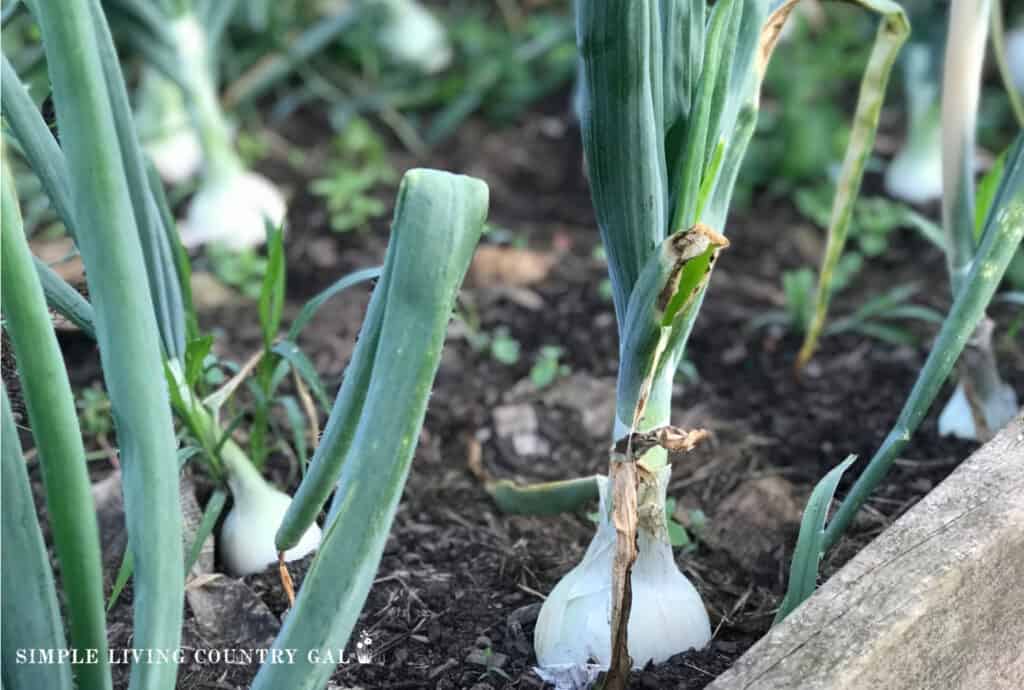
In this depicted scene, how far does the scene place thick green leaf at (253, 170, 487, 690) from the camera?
738 millimetres

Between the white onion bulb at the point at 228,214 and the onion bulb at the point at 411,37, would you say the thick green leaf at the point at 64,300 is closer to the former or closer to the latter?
the white onion bulb at the point at 228,214

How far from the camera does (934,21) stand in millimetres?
1938

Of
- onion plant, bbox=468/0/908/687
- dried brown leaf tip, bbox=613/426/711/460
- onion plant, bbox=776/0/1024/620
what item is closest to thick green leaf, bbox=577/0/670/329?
A: onion plant, bbox=468/0/908/687

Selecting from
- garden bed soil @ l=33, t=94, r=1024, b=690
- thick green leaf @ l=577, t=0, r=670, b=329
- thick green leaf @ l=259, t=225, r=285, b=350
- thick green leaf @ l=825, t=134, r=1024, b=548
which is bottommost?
garden bed soil @ l=33, t=94, r=1024, b=690

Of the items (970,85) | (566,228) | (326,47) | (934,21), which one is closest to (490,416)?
(566,228)

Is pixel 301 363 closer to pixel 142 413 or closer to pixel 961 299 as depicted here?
pixel 142 413

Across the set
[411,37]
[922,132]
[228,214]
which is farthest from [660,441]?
[411,37]

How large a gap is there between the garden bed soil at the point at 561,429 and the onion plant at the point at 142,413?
0.29m

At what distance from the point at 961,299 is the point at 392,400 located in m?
0.54

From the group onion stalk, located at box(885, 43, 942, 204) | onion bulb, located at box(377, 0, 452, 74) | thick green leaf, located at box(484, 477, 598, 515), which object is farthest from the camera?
onion bulb, located at box(377, 0, 452, 74)

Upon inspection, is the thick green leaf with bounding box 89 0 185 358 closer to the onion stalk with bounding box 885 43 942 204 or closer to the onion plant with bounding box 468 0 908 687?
the onion plant with bounding box 468 0 908 687

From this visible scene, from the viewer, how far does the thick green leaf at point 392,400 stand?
74 centimetres

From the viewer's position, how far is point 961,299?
41.9 inches

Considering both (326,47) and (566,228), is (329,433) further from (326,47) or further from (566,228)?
(326,47)
